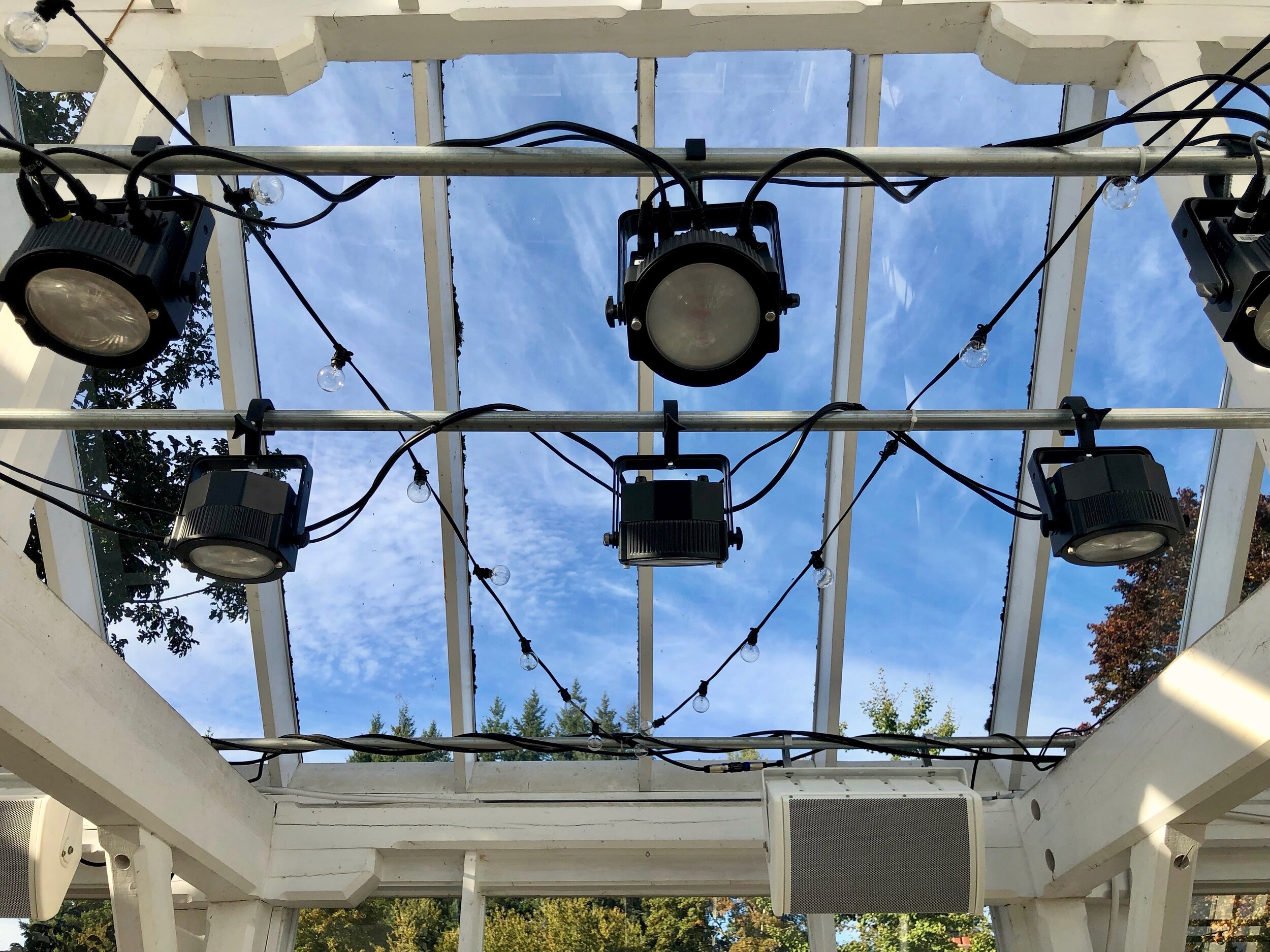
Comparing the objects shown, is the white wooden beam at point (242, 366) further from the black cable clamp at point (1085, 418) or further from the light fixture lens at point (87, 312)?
the black cable clamp at point (1085, 418)

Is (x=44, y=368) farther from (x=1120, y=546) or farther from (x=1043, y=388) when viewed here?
(x=1043, y=388)

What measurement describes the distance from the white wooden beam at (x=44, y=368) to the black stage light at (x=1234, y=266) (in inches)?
85.3

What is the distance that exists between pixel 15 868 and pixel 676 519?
2.59 meters

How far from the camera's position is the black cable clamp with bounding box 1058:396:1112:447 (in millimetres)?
1902

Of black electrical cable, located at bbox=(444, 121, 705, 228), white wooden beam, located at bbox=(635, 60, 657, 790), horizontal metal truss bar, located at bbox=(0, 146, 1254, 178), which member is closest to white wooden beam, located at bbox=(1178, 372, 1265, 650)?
white wooden beam, located at bbox=(635, 60, 657, 790)

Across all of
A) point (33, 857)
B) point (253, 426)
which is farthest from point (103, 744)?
point (253, 426)

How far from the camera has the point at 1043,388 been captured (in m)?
3.26

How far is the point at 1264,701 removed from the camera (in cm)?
230

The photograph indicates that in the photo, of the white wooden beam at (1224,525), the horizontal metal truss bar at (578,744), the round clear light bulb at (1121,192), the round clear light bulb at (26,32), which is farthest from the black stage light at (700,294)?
the white wooden beam at (1224,525)

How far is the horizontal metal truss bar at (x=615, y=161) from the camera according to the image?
1464 mm

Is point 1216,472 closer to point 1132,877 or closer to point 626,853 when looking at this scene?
point 1132,877

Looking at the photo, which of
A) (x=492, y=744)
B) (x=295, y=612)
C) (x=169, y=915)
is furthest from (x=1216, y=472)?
(x=169, y=915)

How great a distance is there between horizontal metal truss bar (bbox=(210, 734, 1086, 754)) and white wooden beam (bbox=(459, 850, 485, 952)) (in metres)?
0.48

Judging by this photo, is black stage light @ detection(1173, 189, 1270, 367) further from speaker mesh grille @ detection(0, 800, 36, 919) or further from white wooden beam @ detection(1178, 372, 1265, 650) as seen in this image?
speaker mesh grille @ detection(0, 800, 36, 919)
